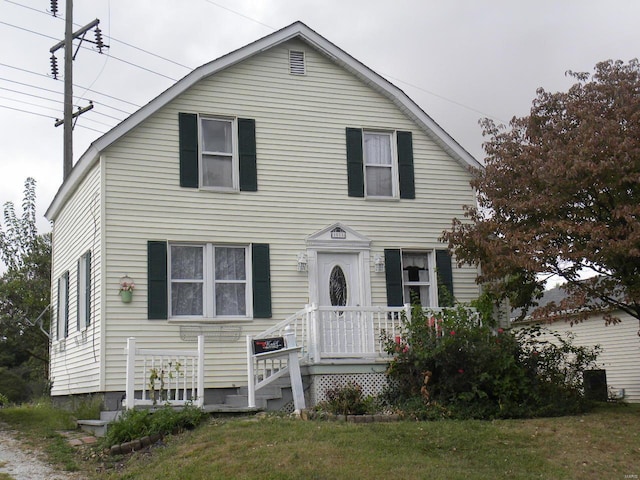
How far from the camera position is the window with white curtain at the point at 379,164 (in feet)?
56.3

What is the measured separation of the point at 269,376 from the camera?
13953mm

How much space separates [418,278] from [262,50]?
18.7 feet

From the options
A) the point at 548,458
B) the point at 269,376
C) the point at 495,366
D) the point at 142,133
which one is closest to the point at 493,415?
the point at 495,366

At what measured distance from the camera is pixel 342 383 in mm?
13781

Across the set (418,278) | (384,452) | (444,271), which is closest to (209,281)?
(418,278)

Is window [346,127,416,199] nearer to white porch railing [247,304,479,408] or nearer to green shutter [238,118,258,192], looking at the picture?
green shutter [238,118,258,192]

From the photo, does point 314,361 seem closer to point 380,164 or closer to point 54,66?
point 380,164

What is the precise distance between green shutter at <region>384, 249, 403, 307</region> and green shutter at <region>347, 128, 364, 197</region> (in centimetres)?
139

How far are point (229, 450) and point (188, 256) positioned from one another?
20.0 feet

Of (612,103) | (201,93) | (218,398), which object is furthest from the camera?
(201,93)

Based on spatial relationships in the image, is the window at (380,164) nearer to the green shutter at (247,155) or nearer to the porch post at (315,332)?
the green shutter at (247,155)

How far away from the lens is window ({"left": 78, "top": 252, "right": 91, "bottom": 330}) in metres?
15.7

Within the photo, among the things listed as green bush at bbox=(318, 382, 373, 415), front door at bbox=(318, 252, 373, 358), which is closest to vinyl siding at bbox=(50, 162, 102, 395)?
front door at bbox=(318, 252, 373, 358)

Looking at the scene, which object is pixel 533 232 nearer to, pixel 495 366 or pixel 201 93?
pixel 495 366
